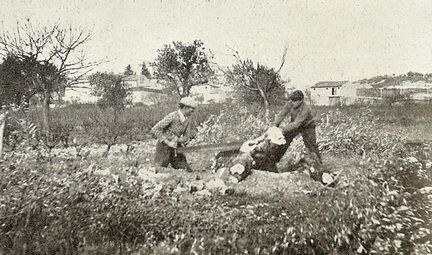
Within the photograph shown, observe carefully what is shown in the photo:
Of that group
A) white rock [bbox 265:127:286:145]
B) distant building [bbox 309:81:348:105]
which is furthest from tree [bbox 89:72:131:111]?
distant building [bbox 309:81:348:105]

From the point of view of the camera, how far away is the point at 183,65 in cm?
736

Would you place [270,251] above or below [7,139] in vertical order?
below

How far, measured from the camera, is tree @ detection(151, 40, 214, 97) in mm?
6352

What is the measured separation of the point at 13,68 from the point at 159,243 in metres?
5.04

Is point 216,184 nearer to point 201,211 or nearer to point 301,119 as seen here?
point 201,211

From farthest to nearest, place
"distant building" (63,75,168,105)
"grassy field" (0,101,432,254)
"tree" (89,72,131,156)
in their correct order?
"distant building" (63,75,168,105) < "tree" (89,72,131,156) < "grassy field" (0,101,432,254)

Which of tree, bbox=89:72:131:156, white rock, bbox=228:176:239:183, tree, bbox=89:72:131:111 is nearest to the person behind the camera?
white rock, bbox=228:176:239:183

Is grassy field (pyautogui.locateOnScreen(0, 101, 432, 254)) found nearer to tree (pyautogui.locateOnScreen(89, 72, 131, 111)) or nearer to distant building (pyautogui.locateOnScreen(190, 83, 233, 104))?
tree (pyautogui.locateOnScreen(89, 72, 131, 111))

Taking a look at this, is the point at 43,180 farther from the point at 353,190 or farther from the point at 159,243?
the point at 353,190

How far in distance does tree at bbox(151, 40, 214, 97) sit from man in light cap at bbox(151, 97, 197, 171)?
124 centimetres

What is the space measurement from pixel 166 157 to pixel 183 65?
8.52ft

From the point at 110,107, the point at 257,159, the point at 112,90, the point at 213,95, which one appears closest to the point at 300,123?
the point at 257,159

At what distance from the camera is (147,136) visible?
A: 33.2 ft

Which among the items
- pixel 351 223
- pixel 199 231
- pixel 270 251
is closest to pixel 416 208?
pixel 351 223
